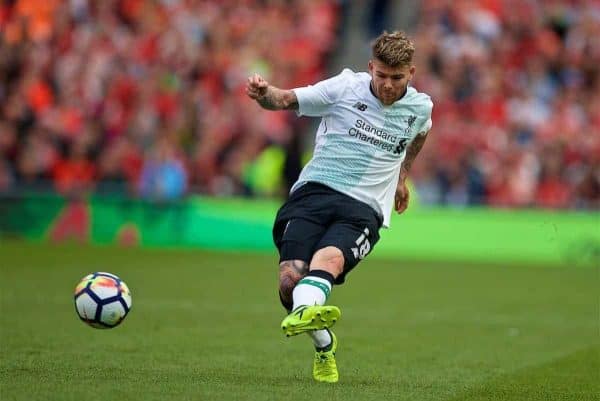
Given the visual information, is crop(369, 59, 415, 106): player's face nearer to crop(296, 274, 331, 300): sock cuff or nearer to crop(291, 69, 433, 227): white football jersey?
crop(291, 69, 433, 227): white football jersey

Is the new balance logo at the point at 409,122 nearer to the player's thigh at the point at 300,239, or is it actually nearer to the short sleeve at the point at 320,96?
the short sleeve at the point at 320,96

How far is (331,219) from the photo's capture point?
788 centimetres

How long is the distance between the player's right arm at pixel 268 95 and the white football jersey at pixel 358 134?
174 mm

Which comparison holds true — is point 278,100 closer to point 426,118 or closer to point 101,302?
point 426,118

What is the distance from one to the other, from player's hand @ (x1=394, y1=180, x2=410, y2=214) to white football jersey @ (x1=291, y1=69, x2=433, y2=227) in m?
0.45

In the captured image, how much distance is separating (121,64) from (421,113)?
13.5 m

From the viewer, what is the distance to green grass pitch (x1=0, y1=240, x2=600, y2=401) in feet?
24.7

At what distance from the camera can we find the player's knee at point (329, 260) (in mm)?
7523

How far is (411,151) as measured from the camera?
8359mm

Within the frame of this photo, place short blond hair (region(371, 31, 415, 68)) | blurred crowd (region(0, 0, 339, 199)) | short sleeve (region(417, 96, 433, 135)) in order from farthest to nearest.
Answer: blurred crowd (region(0, 0, 339, 199))
short sleeve (region(417, 96, 433, 135))
short blond hair (region(371, 31, 415, 68))

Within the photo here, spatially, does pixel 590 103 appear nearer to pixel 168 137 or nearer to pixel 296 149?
pixel 296 149

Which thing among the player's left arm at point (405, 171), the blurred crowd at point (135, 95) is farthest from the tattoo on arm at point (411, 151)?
the blurred crowd at point (135, 95)

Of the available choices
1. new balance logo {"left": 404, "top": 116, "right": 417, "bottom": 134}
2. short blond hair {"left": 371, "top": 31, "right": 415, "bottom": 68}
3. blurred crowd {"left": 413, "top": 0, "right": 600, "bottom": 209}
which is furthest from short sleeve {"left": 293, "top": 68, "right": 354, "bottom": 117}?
blurred crowd {"left": 413, "top": 0, "right": 600, "bottom": 209}

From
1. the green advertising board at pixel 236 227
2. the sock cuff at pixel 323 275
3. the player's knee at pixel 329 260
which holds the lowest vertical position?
the sock cuff at pixel 323 275
